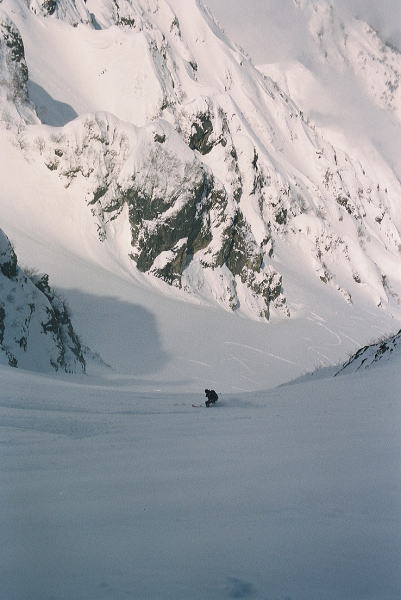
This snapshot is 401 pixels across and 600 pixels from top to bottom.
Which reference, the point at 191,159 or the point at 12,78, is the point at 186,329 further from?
the point at 12,78

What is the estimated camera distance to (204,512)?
2.71 metres

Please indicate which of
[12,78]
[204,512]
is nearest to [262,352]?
[12,78]

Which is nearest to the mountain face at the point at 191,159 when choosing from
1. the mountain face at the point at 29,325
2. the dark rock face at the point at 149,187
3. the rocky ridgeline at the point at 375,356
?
the dark rock face at the point at 149,187

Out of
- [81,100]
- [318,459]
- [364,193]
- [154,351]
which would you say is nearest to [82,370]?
[154,351]

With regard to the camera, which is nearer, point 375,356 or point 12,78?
point 375,356

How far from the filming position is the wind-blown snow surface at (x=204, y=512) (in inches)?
80.7

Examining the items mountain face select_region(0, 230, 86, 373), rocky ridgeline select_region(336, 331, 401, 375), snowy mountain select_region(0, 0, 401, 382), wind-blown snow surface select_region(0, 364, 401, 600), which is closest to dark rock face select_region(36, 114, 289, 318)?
snowy mountain select_region(0, 0, 401, 382)

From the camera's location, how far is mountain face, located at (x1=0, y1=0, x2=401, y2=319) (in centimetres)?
5325

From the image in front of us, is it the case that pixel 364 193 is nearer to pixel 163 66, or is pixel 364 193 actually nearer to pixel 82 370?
pixel 163 66

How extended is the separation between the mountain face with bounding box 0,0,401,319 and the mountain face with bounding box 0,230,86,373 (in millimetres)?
31070

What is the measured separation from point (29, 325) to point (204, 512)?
17.9m

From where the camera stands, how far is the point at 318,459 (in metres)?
3.68

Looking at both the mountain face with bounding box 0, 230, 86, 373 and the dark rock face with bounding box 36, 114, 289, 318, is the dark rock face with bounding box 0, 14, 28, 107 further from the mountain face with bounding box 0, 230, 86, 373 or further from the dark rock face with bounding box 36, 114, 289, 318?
the mountain face with bounding box 0, 230, 86, 373

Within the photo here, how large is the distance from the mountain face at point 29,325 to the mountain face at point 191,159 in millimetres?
31070
